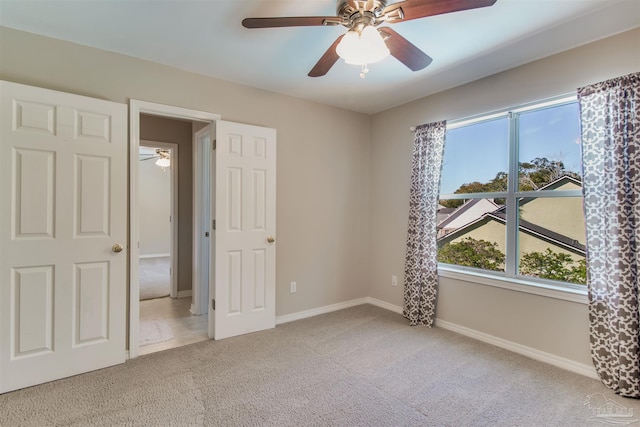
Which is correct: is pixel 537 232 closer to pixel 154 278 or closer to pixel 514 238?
pixel 514 238

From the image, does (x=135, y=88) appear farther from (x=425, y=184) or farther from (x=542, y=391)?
(x=542, y=391)

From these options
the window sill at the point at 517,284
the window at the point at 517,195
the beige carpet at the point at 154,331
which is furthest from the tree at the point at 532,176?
the beige carpet at the point at 154,331

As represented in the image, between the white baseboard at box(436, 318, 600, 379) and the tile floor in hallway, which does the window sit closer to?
the white baseboard at box(436, 318, 600, 379)

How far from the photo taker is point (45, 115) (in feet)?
7.03

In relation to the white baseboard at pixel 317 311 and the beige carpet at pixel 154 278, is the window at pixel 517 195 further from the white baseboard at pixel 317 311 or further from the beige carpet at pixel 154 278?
the beige carpet at pixel 154 278

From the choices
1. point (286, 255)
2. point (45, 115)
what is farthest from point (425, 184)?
point (45, 115)

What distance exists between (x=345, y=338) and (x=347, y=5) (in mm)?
2705

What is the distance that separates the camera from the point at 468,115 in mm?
3062

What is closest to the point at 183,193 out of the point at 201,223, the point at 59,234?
the point at 201,223

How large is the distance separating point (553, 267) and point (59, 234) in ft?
13.0

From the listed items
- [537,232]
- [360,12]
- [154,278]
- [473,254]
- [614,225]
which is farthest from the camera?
[154,278]

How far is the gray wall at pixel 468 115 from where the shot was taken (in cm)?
232

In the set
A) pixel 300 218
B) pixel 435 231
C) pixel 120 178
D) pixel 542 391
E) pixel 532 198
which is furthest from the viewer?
pixel 300 218

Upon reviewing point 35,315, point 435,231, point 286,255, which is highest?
point 435,231
